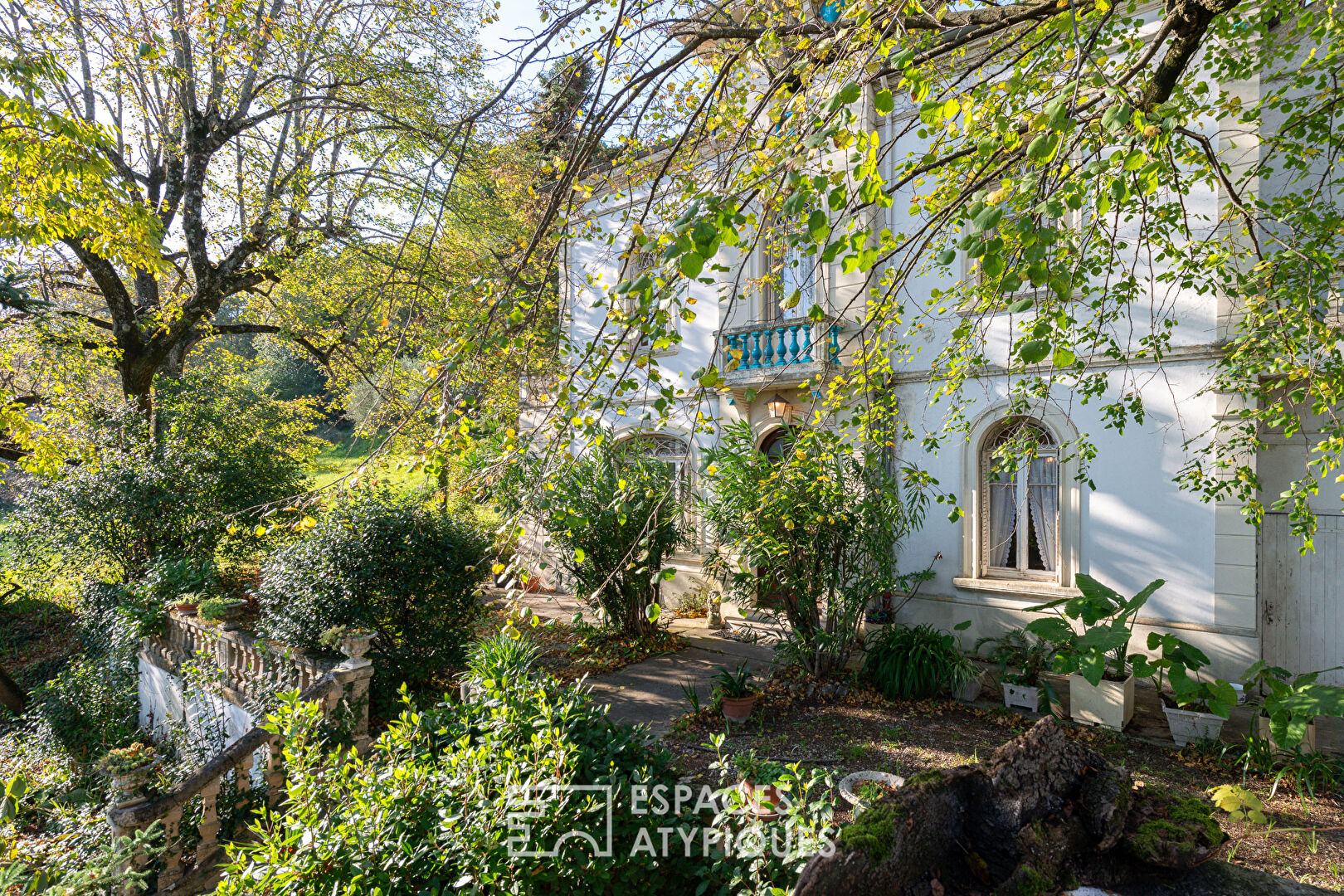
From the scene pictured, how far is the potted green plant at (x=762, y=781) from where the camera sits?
3.39 m

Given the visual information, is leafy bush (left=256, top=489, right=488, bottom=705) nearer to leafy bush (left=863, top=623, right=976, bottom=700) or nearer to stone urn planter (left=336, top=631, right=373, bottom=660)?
stone urn planter (left=336, top=631, right=373, bottom=660)

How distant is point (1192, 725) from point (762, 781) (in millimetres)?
4030

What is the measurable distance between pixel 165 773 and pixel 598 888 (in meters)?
4.84

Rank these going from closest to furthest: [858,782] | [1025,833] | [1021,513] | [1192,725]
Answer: [1025,833] < [858,782] < [1192,725] < [1021,513]

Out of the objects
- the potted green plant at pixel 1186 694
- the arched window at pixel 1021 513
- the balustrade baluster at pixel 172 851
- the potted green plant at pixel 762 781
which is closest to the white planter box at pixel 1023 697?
the potted green plant at pixel 1186 694

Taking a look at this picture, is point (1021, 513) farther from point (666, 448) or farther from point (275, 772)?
point (275, 772)

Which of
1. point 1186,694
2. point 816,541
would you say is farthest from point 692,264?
point 1186,694

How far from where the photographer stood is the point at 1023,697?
646 centimetres

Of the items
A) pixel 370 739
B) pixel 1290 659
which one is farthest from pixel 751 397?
pixel 1290 659

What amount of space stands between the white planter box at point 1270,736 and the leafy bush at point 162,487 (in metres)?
10.4

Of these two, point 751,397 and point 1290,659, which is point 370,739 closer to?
point 751,397

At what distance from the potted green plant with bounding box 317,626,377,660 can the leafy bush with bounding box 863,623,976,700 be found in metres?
5.03

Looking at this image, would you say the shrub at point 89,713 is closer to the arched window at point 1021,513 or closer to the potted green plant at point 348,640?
the potted green plant at point 348,640

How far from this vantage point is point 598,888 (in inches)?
115
